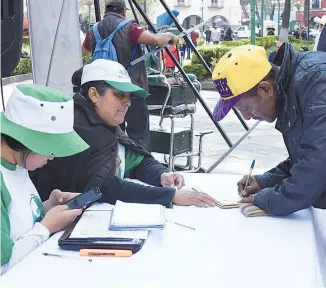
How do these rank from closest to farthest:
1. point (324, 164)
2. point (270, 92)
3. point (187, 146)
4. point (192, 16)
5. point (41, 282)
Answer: point (41, 282), point (324, 164), point (270, 92), point (187, 146), point (192, 16)

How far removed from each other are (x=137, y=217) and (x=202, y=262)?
0.95ft

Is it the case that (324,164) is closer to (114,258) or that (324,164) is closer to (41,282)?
(114,258)


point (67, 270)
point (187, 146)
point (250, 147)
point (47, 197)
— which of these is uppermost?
point (67, 270)

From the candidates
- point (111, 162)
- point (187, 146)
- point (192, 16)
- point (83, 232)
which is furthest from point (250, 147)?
point (192, 16)

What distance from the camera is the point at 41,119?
4.69 ft

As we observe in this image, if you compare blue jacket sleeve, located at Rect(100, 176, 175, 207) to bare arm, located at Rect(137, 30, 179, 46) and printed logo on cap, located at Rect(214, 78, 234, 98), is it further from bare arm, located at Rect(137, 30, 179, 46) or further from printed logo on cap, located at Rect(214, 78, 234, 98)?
bare arm, located at Rect(137, 30, 179, 46)

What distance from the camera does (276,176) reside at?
82.9 inches

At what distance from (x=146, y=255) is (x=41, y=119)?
17.4 inches

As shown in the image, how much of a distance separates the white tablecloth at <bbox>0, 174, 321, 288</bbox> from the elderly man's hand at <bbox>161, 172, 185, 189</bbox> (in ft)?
1.37

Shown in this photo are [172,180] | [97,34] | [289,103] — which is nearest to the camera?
[289,103]

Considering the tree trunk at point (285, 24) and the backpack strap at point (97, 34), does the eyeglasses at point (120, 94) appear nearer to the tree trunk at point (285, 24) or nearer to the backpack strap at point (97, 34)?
the backpack strap at point (97, 34)

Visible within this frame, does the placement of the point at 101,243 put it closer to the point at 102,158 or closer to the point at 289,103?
the point at 102,158

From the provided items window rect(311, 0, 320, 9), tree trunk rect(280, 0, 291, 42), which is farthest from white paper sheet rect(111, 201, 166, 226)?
window rect(311, 0, 320, 9)

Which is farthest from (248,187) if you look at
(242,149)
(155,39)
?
(242,149)
